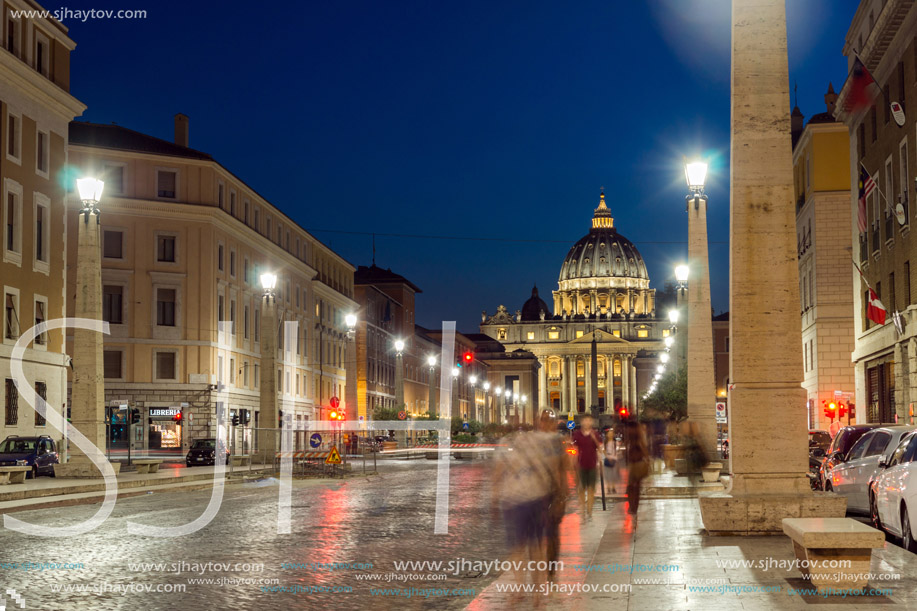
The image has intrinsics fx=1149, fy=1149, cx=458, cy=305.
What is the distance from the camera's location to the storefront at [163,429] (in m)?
55.0

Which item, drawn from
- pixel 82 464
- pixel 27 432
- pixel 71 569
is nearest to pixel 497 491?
pixel 71 569

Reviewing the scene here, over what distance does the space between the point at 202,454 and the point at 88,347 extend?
17572mm

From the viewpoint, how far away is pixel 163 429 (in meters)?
55.8

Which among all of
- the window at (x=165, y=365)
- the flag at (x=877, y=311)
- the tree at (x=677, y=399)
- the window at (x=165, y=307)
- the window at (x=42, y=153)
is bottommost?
the tree at (x=677, y=399)

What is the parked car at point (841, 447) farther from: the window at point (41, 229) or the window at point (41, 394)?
the window at point (41, 229)

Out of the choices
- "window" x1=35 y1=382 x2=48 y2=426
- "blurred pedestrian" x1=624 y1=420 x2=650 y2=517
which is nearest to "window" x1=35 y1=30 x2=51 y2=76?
"window" x1=35 y1=382 x2=48 y2=426

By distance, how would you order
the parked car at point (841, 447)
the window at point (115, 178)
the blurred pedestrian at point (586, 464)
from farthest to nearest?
the window at point (115, 178) → the parked car at point (841, 447) → the blurred pedestrian at point (586, 464)

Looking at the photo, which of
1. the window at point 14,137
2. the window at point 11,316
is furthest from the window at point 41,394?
the window at point 14,137

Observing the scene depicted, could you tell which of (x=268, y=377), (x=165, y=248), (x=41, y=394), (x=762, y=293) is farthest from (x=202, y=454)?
(x=762, y=293)

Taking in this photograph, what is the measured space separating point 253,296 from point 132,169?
12270 mm

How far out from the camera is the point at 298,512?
20.4 metres

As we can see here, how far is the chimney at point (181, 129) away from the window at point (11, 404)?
90.4 feet

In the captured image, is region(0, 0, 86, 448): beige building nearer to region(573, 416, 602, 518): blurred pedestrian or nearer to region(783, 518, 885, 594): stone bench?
region(573, 416, 602, 518): blurred pedestrian

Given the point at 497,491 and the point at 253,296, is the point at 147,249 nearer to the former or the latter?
the point at 253,296
